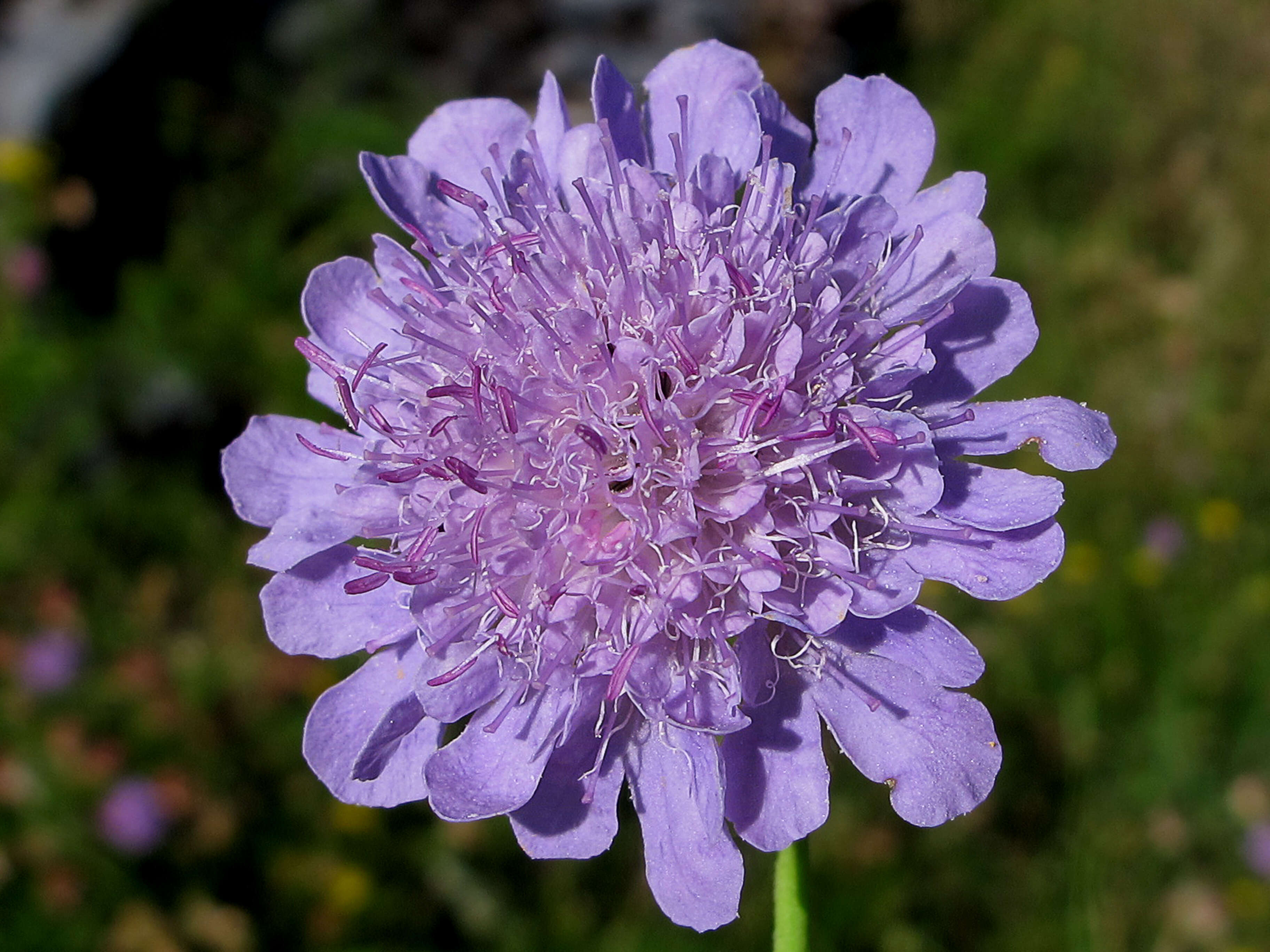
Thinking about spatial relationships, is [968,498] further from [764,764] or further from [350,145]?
[350,145]

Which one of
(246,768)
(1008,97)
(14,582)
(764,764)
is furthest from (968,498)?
(1008,97)

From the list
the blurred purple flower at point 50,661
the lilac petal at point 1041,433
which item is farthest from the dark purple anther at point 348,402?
the blurred purple flower at point 50,661

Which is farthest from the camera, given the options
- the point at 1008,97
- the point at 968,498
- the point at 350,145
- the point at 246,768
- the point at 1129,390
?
the point at 1008,97

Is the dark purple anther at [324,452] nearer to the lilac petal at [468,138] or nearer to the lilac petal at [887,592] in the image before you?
the lilac petal at [468,138]

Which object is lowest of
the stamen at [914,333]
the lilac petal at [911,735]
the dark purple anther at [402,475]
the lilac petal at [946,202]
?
the lilac petal at [911,735]

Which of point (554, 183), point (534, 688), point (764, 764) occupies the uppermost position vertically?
point (554, 183)

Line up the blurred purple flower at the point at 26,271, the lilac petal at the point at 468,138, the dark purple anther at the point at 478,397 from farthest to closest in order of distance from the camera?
the blurred purple flower at the point at 26,271 → the lilac petal at the point at 468,138 → the dark purple anther at the point at 478,397
